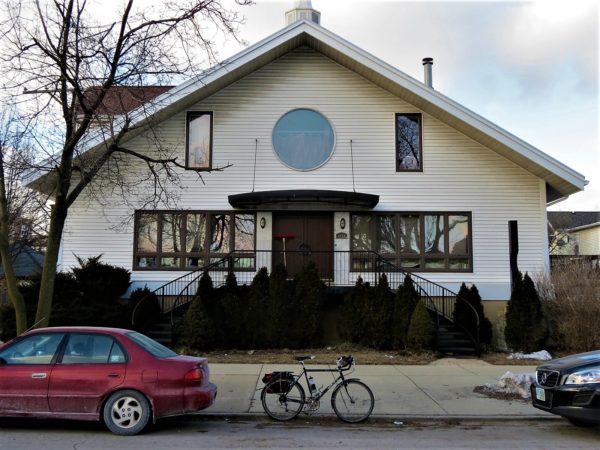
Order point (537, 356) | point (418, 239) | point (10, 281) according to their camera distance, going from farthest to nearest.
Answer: point (418, 239)
point (537, 356)
point (10, 281)

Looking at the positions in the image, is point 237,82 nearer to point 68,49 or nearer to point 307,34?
point 307,34

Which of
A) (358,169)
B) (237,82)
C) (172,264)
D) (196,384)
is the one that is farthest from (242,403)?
(237,82)

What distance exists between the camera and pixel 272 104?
56.9 feet

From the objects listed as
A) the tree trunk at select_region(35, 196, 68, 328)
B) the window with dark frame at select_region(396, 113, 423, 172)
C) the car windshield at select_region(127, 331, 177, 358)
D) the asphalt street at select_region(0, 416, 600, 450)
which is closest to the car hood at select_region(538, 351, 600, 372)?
the asphalt street at select_region(0, 416, 600, 450)

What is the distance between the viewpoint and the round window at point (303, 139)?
17.2m

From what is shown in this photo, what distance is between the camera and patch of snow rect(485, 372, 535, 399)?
9.71 metres

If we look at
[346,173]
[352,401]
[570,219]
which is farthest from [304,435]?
[570,219]

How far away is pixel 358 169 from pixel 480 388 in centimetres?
835

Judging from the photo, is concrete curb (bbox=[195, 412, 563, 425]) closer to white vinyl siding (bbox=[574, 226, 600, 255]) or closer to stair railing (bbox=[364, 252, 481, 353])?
stair railing (bbox=[364, 252, 481, 353])

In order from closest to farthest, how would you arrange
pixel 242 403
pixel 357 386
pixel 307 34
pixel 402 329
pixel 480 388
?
pixel 357 386 < pixel 242 403 < pixel 480 388 < pixel 402 329 < pixel 307 34

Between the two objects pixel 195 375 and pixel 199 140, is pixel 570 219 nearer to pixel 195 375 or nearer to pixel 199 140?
pixel 199 140

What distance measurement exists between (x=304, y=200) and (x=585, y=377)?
9.77m

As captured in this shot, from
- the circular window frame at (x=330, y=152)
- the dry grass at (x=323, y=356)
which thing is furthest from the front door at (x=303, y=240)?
the dry grass at (x=323, y=356)

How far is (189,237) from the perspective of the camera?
17062 millimetres
